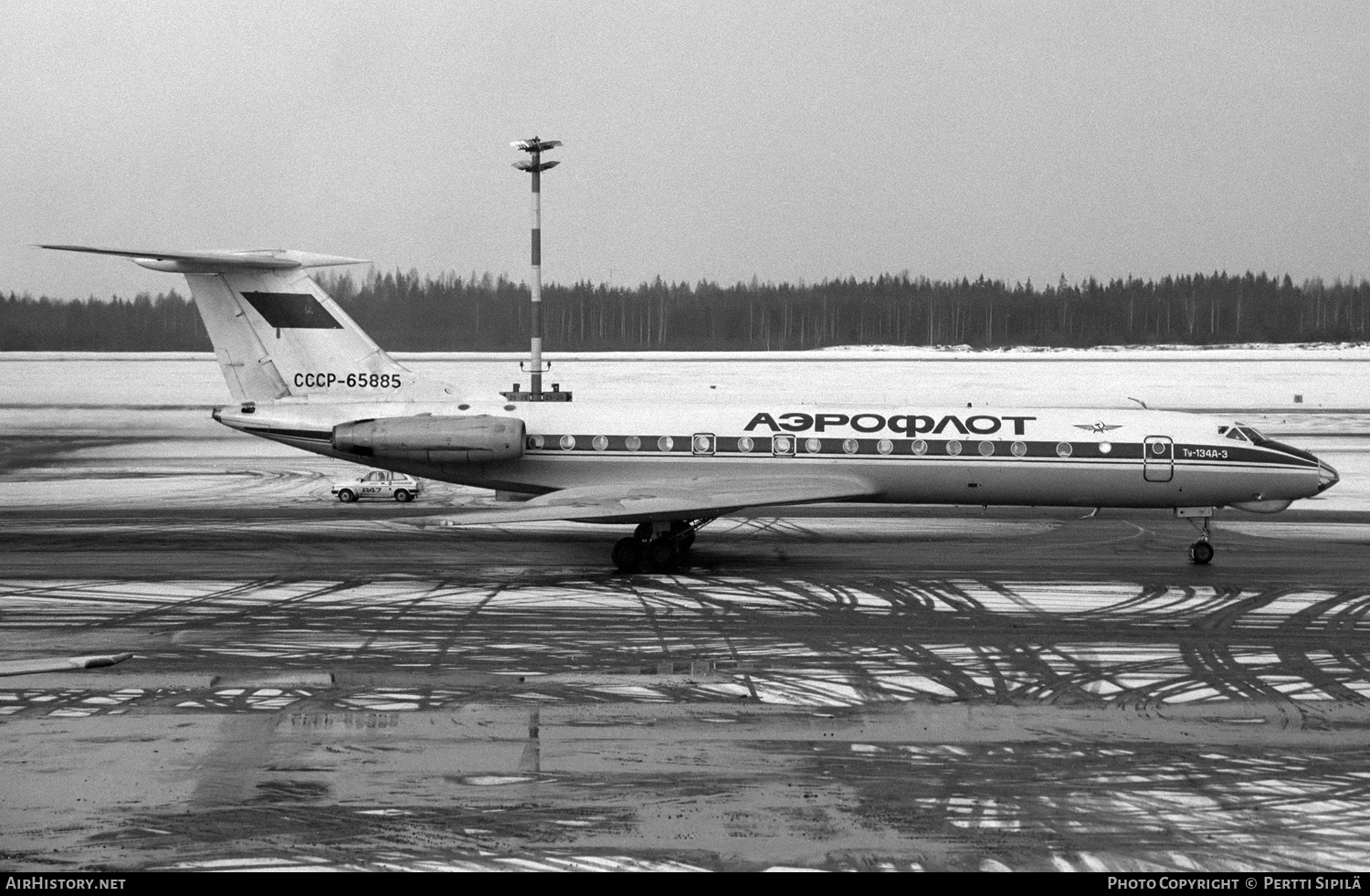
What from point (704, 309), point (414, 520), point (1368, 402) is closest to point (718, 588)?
point (414, 520)

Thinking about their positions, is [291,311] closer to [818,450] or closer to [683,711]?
[818,450]

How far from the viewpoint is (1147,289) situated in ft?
268

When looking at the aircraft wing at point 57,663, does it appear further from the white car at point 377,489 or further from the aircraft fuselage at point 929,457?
the white car at point 377,489

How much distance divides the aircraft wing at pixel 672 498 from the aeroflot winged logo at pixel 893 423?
0.92 m

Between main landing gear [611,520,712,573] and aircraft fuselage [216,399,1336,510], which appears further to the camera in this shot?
aircraft fuselage [216,399,1336,510]

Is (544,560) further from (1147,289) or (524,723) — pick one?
(1147,289)

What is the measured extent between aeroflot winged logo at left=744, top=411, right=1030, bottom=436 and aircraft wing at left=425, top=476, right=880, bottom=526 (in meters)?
0.92

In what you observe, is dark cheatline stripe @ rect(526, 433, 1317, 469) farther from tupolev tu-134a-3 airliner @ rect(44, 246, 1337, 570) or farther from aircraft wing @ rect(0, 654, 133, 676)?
aircraft wing @ rect(0, 654, 133, 676)

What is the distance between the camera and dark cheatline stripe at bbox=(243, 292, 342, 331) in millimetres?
21484

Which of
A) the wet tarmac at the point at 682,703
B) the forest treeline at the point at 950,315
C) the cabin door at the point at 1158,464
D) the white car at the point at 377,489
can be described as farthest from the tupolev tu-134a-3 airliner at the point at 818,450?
the forest treeline at the point at 950,315

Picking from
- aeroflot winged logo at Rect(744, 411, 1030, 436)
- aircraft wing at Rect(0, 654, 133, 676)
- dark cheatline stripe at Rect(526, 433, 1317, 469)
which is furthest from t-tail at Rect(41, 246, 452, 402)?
aircraft wing at Rect(0, 654, 133, 676)

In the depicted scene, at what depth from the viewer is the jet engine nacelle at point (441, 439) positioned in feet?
67.1

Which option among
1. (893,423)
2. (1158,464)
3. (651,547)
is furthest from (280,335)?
(1158,464)

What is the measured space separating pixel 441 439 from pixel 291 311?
3887 mm
